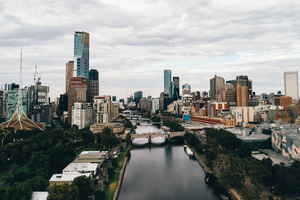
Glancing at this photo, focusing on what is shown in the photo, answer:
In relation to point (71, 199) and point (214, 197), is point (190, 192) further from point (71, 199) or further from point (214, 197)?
point (71, 199)

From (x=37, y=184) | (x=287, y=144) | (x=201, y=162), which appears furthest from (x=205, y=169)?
(x=37, y=184)

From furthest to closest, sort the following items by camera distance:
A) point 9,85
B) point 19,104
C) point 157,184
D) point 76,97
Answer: point 9,85
point 76,97
point 19,104
point 157,184

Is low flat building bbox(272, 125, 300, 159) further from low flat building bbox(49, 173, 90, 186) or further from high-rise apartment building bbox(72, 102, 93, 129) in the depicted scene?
high-rise apartment building bbox(72, 102, 93, 129)

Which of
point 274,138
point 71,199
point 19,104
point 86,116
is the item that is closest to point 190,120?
point 86,116

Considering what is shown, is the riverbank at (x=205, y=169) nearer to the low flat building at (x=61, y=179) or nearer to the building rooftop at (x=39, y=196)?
the low flat building at (x=61, y=179)

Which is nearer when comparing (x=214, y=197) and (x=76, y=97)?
(x=214, y=197)

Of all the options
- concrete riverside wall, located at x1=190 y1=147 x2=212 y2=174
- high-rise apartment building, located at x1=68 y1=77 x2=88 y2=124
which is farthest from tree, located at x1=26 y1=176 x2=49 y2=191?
high-rise apartment building, located at x1=68 y1=77 x2=88 y2=124
